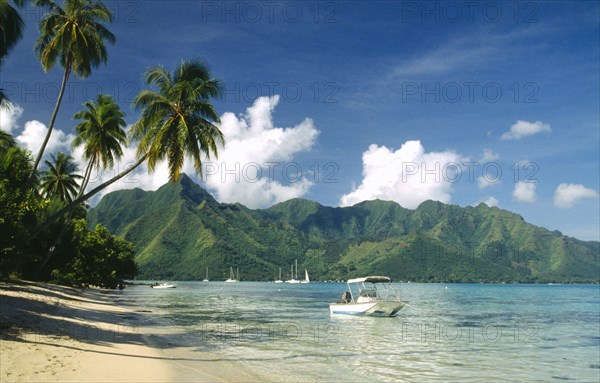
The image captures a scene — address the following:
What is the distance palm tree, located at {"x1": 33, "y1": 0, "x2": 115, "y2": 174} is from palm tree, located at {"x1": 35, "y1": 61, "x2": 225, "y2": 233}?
415 centimetres

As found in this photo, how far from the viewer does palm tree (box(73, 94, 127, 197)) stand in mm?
37031

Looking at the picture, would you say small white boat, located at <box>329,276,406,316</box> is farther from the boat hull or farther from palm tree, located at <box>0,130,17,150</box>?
palm tree, located at <box>0,130,17,150</box>

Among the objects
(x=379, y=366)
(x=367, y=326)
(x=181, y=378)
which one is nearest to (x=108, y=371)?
(x=181, y=378)

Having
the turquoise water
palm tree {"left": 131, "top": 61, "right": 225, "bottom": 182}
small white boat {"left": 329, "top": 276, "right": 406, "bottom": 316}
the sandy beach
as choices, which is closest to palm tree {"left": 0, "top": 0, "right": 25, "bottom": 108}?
palm tree {"left": 131, "top": 61, "right": 225, "bottom": 182}

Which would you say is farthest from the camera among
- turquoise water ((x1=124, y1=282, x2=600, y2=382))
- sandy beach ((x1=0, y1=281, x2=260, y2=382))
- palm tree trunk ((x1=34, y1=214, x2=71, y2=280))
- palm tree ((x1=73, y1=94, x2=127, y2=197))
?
palm tree trunk ((x1=34, y1=214, x2=71, y2=280))

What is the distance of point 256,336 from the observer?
27219mm

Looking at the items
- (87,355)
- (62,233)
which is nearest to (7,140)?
(62,233)

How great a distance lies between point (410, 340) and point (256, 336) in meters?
9.50

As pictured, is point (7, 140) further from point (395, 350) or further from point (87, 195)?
point (395, 350)

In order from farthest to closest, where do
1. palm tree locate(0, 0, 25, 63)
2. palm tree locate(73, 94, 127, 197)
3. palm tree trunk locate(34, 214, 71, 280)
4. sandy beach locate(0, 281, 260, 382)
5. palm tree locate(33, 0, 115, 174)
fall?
palm tree trunk locate(34, 214, 71, 280), palm tree locate(73, 94, 127, 197), palm tree locate(33, 0, 115, 174), palm tree locate(0, 0, 25, 63), sandy beach locate(0, 281, 260, 382)

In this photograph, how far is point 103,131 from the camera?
37.1 meters

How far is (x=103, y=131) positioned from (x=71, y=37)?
11.6 m

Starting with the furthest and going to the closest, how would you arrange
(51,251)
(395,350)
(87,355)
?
1. (51,251)
2. (395,350)
3. (87,355)

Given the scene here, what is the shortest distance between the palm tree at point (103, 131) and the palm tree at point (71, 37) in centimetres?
871
